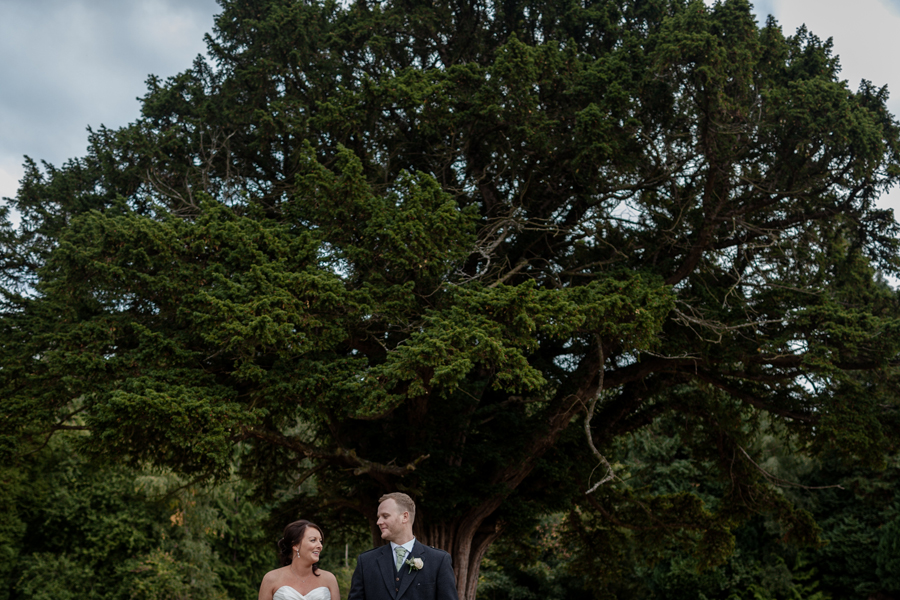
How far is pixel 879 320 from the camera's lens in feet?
29.7

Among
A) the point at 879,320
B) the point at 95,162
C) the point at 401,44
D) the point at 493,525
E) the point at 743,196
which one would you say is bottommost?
the point at 493,525

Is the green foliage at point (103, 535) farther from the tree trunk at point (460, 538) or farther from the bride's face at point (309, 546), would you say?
the bride's face at point (309, 546)

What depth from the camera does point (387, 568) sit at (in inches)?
125

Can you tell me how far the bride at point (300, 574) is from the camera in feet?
13.4

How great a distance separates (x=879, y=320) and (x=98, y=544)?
55.0 ft

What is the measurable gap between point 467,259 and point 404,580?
7.87 meters

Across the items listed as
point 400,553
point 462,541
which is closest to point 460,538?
point 462,541

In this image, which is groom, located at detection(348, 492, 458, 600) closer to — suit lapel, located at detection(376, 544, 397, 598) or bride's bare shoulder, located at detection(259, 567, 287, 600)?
suit lapel, located at detection(376, 544, 397, 598)

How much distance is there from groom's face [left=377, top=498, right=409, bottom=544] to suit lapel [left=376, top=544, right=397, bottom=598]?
0.25 feet

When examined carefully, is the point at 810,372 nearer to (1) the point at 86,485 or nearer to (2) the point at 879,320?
(2) the point at 879,320

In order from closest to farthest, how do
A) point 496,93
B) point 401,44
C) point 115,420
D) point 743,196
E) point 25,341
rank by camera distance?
point 115,420 → point 25,341 → point 496,93 → point 743,196 → point 401,44

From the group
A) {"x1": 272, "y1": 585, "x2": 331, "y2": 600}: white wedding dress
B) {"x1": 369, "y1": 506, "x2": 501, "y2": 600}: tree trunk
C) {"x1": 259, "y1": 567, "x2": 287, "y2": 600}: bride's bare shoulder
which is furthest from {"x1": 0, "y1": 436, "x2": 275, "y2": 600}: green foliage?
{"x1": 272, "y1": 585, "x2": 331, "y2": 600}: white wedding dress

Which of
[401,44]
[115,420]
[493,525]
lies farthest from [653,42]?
[115,420]

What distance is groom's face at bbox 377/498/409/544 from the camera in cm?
313
